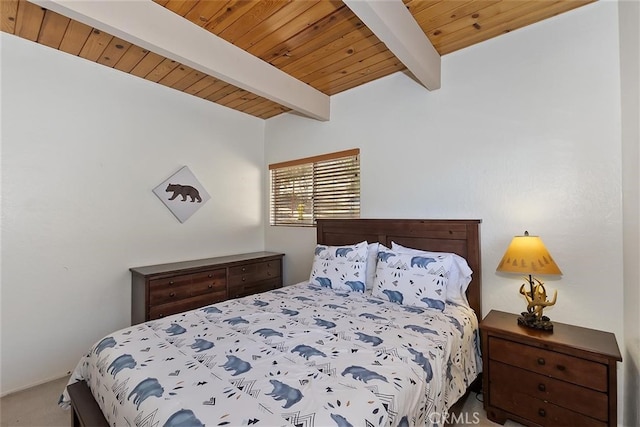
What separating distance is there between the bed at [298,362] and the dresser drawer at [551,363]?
196mm

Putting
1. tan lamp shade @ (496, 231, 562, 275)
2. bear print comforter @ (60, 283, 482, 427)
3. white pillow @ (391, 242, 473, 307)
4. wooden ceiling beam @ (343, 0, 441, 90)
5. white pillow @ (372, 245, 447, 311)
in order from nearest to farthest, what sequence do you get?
1. bear print comforter @ (60, 283, 482, 427)
2. wooden ceiling beam @ (343, 0, 441, 90)
3. tan lamp shade @ (496, 231, 562, 275)
4. white pillow @ (372, 245, 447, 311)
5. white pillow @ (391, 242, 473, 307)

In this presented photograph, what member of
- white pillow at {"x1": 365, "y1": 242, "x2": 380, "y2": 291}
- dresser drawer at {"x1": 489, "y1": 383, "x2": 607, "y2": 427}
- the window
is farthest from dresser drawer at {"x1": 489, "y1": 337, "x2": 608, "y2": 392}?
the window

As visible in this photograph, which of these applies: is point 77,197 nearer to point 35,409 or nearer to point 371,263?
point 35,409

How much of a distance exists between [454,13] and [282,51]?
4.35ft

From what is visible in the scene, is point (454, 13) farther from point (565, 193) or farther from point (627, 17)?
point (565, 193)

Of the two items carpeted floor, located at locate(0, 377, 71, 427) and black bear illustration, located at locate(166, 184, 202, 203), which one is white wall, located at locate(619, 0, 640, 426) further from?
black bear illustration, located at locate(166, 184, 202, 203)

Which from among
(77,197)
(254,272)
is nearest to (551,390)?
(254,272)

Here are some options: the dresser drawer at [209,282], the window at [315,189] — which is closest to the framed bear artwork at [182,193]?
the dresser drawer at [209,282]

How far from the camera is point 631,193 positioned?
5.30 feet

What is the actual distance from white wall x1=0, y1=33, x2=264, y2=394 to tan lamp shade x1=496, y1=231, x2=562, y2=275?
309 cm

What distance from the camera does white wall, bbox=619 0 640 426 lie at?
60.1 inches

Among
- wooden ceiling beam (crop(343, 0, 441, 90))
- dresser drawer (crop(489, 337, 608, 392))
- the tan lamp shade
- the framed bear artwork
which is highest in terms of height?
wooden ceiling beam (crop(343, 0, 441, 90))

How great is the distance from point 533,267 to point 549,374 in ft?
2.02

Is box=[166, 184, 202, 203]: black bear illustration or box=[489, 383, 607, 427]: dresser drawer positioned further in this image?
box=[166, 184, 202, 203]: black bear illustration
